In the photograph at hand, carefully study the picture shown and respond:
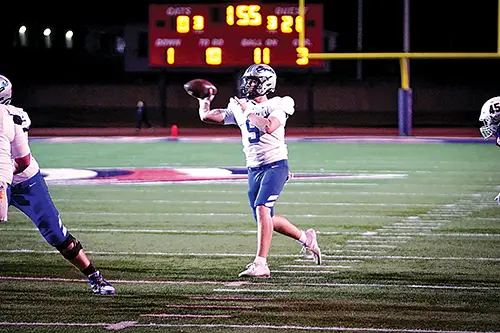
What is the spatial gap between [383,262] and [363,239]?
1.39 m

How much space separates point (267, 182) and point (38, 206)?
183 centimetres

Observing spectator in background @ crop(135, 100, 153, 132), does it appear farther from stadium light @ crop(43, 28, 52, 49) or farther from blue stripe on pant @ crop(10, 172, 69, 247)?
blue stripe on pant @ crop(10, 172, 69, 247)

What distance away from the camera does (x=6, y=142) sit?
7133mm

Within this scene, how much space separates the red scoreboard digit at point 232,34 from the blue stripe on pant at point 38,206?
21.8m

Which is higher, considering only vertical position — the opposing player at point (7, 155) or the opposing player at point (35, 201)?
the opposing player at point (7, 155)

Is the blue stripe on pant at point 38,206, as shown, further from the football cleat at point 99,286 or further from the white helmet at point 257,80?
the white helmet at point 257,80

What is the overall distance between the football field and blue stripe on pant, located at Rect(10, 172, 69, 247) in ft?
1.42

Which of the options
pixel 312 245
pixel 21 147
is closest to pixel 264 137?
pixel 312 245

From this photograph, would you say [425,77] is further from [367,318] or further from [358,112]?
[367,318]

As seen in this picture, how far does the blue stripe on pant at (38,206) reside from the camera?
7492 millimetres

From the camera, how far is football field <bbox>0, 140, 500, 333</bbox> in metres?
6.96

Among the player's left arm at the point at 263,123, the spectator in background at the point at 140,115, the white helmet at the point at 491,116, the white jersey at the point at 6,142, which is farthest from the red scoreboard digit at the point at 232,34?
the white jersey at the point at 6,142

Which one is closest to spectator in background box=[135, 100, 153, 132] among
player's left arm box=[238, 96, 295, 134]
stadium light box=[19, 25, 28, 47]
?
stadium light box=[19, 25, 28, 47]

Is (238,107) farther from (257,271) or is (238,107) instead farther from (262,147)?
(257,271)
